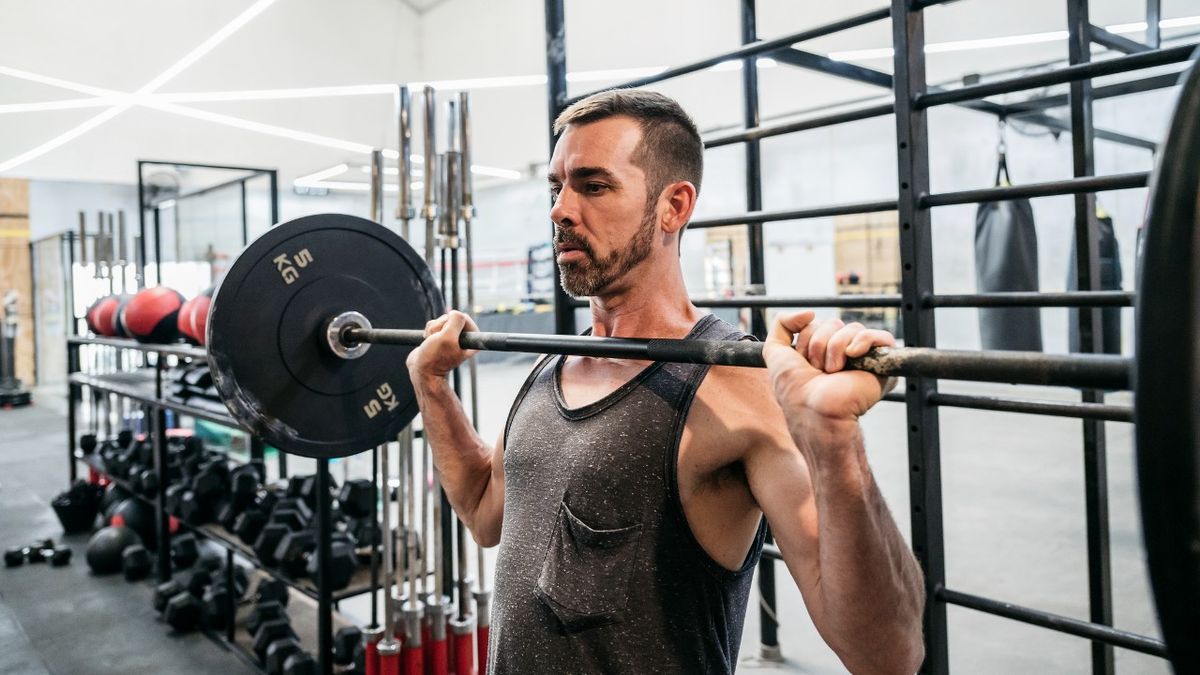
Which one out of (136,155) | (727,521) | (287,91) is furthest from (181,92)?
(727,521)

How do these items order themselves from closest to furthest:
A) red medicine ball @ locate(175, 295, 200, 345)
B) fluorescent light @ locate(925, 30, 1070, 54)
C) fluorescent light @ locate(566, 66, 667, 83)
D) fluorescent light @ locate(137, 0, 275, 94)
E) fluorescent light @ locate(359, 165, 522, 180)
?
red medicine ball @ locate(175, 295, 200, 345)
fluorescent light @ locate(925, 30, 1070, 54)
fluorescent light @ locate(137, 0, 275, 94)
fluorescent light @ locate(566, 66, 667, 83)
fluorescent light @ locate(359, 165, 522, 180)

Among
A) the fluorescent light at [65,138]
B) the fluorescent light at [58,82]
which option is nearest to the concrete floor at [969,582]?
the fluorescent light at [58,82]

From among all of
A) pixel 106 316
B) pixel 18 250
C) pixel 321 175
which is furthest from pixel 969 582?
pixel 18 250

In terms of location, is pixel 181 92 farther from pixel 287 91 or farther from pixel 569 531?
pixel 569 531

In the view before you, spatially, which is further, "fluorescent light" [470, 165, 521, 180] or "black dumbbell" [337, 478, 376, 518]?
"fluorescent light" [470, 165, 521, 180]

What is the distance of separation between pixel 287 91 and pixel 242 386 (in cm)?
779

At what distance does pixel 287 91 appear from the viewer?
8445 mm

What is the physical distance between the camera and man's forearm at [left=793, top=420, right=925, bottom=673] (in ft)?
2.53

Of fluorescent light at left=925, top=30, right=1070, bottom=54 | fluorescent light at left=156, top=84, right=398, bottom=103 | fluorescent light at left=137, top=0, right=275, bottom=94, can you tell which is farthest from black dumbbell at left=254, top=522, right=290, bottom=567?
fluorescent light at left=156, top=84, right=398, bottom=103

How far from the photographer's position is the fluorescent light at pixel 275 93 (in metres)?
8.37

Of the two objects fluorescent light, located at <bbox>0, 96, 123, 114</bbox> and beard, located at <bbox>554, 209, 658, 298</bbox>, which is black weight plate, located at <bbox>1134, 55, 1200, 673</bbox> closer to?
beard, located at <bbox>554, 209, 658, 298</bbox>

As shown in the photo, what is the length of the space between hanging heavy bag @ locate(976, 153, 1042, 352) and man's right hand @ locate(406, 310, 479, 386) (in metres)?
2.12

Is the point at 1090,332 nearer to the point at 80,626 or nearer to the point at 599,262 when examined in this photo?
the point at 599,262

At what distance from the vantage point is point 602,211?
45.3 inches
